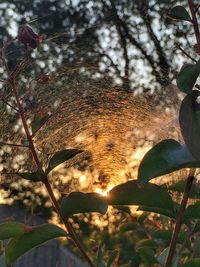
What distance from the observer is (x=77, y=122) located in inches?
41.4

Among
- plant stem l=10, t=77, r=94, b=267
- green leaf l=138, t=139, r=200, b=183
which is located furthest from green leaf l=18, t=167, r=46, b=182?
green leaf l=138, t=139, r=200, b=183

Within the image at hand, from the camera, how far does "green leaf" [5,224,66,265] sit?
773 mm

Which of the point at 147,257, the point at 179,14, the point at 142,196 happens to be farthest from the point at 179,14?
the point at 147,257

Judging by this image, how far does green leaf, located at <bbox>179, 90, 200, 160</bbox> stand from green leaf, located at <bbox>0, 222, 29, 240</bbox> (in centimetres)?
32

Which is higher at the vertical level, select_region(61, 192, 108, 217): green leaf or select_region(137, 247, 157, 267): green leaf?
select_region(61, 192, 108, 217): green leaf

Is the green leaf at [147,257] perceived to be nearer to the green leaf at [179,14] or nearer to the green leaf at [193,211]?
the green leaf at [193,211]

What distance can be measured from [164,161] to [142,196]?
0.14m

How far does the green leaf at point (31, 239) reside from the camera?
0.77 m

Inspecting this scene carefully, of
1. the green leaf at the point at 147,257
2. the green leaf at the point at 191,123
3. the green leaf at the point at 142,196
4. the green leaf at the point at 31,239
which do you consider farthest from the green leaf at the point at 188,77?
the green leaf at the point at 147,257

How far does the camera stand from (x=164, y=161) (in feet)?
1.96

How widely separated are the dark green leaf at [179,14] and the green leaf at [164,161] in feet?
0.49

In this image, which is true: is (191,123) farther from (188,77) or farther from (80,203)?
(80,203)

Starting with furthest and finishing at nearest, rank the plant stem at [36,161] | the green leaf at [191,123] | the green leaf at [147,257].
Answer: the green leaf at [147,257] → the plant stem at [36,161] → the green leaf at [191,123]

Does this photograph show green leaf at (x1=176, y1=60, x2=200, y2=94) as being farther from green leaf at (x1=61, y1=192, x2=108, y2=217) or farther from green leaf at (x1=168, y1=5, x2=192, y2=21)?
green leaf at (x1=61, y1=192, x2=108, y2=217)
